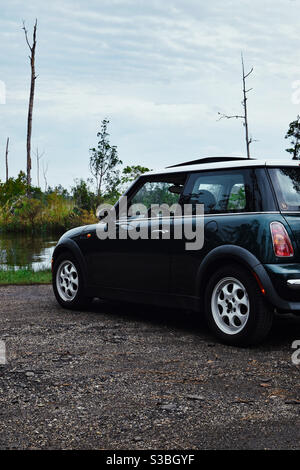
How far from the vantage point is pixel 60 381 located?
15.1 feet

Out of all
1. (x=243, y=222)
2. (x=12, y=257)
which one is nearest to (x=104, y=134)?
(x=12, y=257)

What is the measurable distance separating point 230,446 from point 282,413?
0.67 meters

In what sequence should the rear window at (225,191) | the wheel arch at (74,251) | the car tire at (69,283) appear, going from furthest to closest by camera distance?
the car tire at (69,283), the wheel arch at (74,251), the rear window at (225,191)

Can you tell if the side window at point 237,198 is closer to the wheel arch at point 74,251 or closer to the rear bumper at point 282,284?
the rear bumper at point 282,284

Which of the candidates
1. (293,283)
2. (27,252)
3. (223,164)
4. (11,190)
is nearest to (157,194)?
(223,164)

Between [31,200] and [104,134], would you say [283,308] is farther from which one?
[104,134]

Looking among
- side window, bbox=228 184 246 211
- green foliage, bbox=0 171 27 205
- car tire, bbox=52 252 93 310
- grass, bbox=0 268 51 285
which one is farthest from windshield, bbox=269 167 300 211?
green foliage, bbox=0 171 27 205

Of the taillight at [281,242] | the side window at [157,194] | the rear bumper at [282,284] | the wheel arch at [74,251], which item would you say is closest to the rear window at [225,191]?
the side window at [157,194]

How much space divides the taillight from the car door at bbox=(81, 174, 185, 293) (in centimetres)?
128

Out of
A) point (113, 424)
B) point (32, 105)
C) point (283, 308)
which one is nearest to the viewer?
point (113, 424)

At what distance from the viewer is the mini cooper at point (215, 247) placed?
5.48 metres

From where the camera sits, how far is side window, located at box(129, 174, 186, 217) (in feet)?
21.6

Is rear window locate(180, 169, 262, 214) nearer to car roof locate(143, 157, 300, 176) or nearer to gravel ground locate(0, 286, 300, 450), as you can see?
car roof locate(143, 157, 300, 176)

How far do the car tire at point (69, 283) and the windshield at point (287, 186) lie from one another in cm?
291
